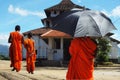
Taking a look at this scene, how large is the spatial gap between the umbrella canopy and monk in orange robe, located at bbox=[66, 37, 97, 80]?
371 mm

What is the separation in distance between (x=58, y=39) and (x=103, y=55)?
491 centimetres

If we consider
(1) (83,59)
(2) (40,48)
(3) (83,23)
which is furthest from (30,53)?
(2) (40,48)

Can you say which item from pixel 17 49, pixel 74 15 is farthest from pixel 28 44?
pixel 74 15

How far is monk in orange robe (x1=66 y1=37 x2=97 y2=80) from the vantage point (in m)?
9.34

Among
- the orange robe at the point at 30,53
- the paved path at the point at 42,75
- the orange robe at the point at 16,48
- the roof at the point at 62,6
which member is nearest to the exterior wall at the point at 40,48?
the roof at the point at 62,6

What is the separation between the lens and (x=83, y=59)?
9.35m

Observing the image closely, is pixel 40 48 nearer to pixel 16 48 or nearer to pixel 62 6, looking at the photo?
pixel 62 6

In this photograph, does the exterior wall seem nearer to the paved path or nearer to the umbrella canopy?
the paved path

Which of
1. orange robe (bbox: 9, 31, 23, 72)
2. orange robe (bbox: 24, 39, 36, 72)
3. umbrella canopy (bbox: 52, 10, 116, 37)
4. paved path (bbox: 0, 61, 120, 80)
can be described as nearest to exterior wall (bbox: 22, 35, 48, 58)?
paved path (bbox: 0, 61, 120, 80)

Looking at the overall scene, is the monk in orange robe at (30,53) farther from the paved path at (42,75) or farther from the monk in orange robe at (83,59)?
the monk in orange robe at (83,59)

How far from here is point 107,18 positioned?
957 cm

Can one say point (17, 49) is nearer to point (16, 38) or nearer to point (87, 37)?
point (16, 38)

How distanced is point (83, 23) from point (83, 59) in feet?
2.51

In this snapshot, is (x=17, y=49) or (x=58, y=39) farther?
(x=58, y=39)
